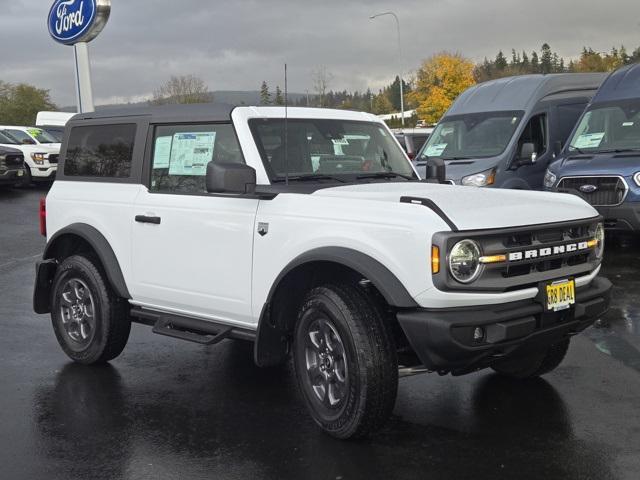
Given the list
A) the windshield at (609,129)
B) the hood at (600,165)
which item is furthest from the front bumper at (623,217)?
the windshield at (609,129)

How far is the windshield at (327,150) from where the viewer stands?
5234mm

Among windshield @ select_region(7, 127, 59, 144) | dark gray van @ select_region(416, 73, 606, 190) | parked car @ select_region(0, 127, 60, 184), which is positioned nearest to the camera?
dark gray van @ select_region(416, 73, 606, 190)

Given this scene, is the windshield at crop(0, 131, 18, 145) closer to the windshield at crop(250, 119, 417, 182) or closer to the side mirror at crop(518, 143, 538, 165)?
the side mirror at crop(518, 143, 538, 165)

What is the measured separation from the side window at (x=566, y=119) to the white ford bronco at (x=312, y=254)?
7.74 meters

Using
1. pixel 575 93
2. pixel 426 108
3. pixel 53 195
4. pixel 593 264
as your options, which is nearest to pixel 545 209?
pixel 593 264

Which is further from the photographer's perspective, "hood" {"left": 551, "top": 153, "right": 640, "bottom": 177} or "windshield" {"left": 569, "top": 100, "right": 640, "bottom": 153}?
"windshield" {"left": 569, "top": 100, "right": 640, "bottom": 153}

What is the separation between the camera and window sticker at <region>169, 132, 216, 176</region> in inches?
215

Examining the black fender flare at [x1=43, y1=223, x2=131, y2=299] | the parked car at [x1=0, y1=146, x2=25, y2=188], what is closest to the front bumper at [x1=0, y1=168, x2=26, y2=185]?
the parked car at [x1=0, y1=146, x2=25, y2=188]

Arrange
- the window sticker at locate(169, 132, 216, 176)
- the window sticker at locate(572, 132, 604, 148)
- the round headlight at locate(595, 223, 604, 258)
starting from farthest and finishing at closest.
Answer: the window sticker at locate(572, 132, 604, 148), the window sticker at locate(169, 132, 216, 176), the round headlight at locate(595, 223, 604, 258)

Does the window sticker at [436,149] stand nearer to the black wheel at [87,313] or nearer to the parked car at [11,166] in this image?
the black wheel at [87,313]

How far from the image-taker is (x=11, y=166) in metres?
21.6

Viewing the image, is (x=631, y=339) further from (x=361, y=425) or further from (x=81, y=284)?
(x=81, y=284)

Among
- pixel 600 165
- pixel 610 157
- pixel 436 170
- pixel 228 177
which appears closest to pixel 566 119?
pixel 610 157

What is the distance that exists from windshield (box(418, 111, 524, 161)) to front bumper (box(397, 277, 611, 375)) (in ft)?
27.5
